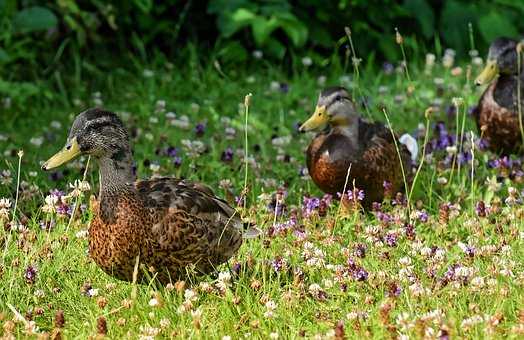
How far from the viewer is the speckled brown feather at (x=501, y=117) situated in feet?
22.3

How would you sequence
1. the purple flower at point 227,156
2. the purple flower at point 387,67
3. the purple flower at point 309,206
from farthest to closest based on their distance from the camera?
the purple flower at point 387,67, the purple flower at point 227,156, the purple flower at point 309,206

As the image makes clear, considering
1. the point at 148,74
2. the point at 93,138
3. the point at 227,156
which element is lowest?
the point at 148,74

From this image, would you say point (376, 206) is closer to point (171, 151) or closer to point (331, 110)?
point (331, 110)

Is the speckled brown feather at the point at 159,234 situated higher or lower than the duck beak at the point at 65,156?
lower

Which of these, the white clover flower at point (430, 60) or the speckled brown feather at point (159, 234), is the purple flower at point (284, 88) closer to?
the white clover flower at point (430, 60)

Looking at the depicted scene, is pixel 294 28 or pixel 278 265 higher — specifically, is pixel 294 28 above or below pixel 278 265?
below

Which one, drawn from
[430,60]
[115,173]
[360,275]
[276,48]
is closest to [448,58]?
[430,60]

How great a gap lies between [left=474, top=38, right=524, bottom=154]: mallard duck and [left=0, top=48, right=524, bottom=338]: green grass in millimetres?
147

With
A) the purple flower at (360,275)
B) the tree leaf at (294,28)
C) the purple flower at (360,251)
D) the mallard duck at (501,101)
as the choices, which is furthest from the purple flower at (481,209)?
the tree leaf at (294,28)

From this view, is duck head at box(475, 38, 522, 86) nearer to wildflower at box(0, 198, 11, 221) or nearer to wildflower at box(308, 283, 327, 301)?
wildflower at box(308, 283, 327, 301)

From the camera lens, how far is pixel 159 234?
4516mm

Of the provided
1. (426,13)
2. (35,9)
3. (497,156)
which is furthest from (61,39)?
(497,156)

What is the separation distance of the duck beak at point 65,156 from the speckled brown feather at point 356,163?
1.71 metres

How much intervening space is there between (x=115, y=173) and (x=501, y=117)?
300 centimetres
